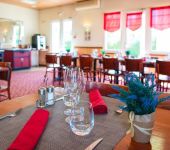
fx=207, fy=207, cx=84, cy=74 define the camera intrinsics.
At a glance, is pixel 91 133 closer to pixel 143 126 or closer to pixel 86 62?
pixel 143 126

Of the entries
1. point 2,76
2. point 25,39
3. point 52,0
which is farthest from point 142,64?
point 25,39

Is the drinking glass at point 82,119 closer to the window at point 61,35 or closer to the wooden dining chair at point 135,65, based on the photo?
the wooden dining chair at point 135,65

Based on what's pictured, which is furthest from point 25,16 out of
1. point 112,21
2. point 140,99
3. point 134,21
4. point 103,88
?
point 140,99

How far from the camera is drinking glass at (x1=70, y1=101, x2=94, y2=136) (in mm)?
887

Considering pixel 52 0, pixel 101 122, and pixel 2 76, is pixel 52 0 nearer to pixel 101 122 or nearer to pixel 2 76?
pixel 2 76

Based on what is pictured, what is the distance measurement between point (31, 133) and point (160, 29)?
713cm

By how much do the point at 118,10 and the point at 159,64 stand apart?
4.35 m

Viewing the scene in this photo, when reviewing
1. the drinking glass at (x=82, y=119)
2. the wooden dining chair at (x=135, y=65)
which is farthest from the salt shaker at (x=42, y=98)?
the wooden dining chair at (x=135, y=65)

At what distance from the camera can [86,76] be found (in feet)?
16.9

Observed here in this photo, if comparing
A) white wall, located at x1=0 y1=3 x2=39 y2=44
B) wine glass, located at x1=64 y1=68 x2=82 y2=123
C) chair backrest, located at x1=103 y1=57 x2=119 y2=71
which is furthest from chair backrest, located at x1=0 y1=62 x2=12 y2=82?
white wall, located at x1=0 y1=3 x2=39 y2=44

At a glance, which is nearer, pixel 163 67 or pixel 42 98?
pixel 42 98

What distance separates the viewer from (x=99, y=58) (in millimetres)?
5691

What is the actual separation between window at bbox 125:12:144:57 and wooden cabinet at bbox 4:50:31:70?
15.6 feet

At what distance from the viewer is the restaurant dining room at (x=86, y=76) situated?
2.67ft
